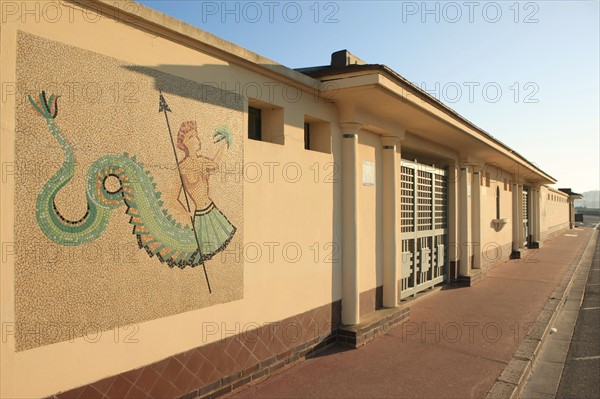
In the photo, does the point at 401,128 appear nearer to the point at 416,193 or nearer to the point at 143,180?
the point at 416,193

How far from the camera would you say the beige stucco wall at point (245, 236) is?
8.80 ft

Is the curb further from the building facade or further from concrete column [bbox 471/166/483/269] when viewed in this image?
concrete column [bbox 471/166/483/269]

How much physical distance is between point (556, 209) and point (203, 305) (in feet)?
121

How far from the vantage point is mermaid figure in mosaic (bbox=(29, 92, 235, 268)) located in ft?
9.46

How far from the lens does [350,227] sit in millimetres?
5941

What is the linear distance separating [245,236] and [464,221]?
8439 mm

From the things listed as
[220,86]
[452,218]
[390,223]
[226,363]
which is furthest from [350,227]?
[452,218]

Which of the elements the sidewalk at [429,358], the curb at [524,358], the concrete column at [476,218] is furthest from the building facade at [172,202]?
the concrete column at [476,218]

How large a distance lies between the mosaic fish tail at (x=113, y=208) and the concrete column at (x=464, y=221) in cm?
880

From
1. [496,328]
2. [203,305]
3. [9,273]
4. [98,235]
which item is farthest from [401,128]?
[9,273]

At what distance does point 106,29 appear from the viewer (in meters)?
3.22

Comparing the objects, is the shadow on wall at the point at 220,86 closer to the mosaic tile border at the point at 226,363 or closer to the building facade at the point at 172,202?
the building facade at the point at 172,202

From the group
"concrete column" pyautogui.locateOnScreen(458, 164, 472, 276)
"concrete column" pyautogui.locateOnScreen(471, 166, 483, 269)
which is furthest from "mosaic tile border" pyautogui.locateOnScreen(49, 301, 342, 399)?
"concrete column" pyautogui.locateOnScreen(471, 166, 483, 269)

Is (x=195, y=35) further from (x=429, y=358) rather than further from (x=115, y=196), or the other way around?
(x=429, y=358)
